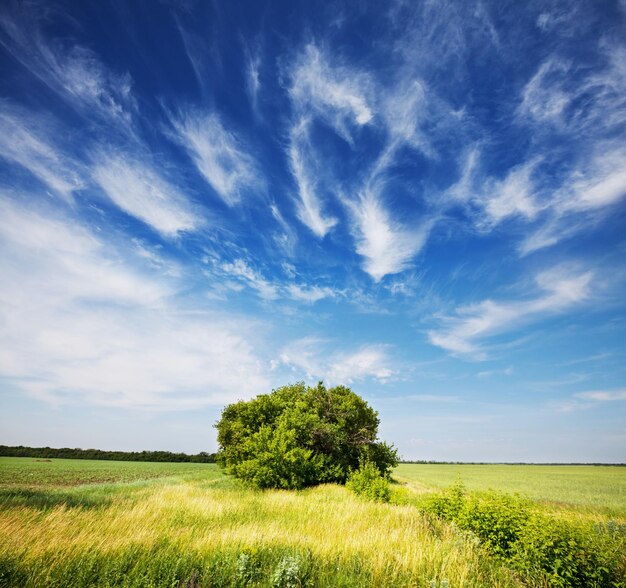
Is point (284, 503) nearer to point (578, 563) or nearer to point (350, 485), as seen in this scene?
point (350, 485)

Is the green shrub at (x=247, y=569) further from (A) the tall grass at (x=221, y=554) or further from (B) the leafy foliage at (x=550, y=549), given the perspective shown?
(B) the leafy foliage at (x=550, y=549)

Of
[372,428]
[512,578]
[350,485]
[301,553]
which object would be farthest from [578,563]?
[372,428]

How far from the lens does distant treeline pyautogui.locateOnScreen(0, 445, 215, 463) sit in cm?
8450

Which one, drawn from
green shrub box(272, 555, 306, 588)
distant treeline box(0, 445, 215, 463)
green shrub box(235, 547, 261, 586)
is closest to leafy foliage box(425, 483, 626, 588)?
green shrub box(272, 555, 306, 588)

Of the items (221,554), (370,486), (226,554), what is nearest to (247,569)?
(226,554)

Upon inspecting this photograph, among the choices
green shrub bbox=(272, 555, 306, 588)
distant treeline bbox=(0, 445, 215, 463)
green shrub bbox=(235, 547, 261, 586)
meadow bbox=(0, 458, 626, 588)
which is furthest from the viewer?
distant treeline bbox=(0, 445, 215, 463)

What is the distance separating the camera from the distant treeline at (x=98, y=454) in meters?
84.5

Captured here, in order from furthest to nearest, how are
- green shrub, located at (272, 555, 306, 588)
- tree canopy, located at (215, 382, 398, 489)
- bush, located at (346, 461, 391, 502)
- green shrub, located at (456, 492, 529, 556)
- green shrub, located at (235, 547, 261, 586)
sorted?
tree canopy, located at (215, 382, 398, 489) < bush, located at (346, 461, 391, 502) < green shrub, located at (456, 492, 529, 556) < green shrub, located at (235, 547, 261, 586) < green shrub, located at (272, 555, 306, 588)

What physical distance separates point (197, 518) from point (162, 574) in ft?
19.1

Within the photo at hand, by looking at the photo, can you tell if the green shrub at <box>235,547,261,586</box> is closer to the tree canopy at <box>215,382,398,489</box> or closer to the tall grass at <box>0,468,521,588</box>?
the tall grass at <box>0,468,521,588</box>

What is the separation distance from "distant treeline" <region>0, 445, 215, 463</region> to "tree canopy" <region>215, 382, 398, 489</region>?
226ft

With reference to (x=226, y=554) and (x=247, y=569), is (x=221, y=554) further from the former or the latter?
(x=247, y=569)

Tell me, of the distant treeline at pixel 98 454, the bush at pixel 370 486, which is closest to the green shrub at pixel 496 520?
the bush at pixel 370 486

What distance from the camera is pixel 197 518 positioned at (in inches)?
431
